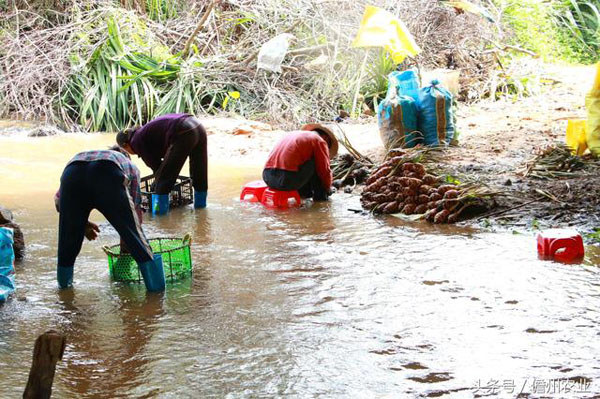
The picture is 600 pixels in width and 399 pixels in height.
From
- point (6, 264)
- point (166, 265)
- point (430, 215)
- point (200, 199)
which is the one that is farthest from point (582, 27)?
point (6, 264)

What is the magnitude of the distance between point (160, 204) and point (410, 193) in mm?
2526

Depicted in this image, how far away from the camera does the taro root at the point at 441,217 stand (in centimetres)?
670

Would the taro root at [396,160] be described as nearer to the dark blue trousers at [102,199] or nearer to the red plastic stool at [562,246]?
the red plastic stool at [562,246]

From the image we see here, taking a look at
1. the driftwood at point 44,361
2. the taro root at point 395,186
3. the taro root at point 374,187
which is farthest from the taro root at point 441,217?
the driftwood at point 44,361

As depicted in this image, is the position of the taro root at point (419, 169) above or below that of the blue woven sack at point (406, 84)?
below

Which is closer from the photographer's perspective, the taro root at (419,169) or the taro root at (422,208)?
the taro root at (422,208)

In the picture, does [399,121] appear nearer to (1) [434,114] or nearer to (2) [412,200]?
(1) [434,114]

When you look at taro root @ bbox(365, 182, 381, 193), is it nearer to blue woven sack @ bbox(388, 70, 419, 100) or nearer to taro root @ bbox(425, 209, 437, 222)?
taro root @ bbox(425, 209, 437, 222)

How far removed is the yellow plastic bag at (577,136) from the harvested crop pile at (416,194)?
1.64 metres

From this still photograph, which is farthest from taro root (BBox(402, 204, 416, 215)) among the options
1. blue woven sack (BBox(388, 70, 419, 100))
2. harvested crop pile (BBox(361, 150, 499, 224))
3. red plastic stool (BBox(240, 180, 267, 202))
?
blue woven sack (BBox(388, 70, 419, 100))

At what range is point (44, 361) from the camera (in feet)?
7.28

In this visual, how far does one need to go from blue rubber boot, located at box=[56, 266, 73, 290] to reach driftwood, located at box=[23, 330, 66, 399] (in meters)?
2.78

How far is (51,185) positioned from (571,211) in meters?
6.14

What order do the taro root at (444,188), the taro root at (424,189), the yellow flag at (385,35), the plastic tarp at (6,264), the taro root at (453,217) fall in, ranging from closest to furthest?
the plastic tarp at (6,264), the taro root at (453,217), the taro root at (444,188), the taro root at (424,189), the yellow flag at (385,35)
